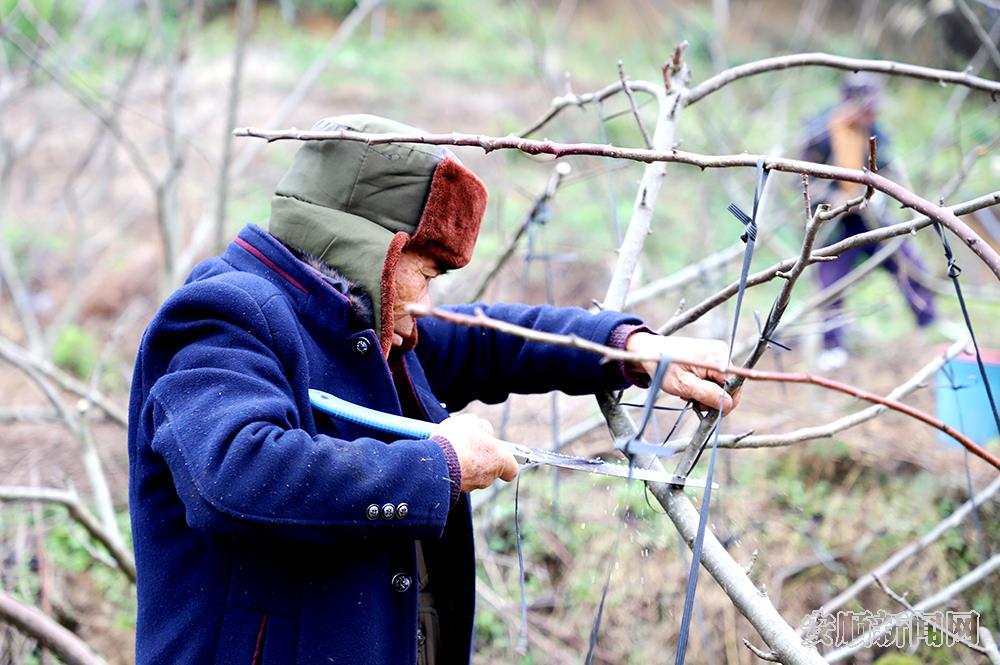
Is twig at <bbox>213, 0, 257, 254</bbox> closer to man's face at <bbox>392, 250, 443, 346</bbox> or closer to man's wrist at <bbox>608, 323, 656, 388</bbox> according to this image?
man's face at <bbox>392, 250, 443, 346</bbox>

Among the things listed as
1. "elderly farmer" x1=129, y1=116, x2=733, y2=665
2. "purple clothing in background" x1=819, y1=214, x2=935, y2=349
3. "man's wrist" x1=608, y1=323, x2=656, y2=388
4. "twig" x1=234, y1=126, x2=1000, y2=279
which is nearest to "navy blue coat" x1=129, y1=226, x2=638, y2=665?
"elderly farmer" x1=129, y1=116, x2=733, y2=665

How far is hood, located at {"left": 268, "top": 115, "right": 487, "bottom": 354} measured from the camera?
1.55 meters

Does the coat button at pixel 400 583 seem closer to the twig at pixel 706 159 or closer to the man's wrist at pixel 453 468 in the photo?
the man's wrist at pixel 453 468

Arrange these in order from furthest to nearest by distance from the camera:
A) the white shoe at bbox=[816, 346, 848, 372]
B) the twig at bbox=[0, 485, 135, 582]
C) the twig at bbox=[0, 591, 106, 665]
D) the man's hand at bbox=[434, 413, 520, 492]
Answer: the white shoe at bbox=[816, 346, 848, 372] < the twig at bbox=[0, 485, 135, 582] < the twig at bbox=[0, 591, 106, 665] < the man's hand at bbox=[434, 413, 520, 492]

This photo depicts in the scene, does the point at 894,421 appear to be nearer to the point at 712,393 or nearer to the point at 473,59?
the point at 712,393

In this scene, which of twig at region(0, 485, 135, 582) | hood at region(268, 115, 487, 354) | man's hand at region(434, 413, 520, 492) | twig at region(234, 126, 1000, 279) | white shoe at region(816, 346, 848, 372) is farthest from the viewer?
white shoe at region(816, 346, 848, 372)

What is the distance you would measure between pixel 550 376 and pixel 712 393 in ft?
1.27

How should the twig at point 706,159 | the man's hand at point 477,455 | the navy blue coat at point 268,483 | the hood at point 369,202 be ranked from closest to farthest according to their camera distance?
the twig at point 706,159 → the navy blue coat at point 268,483 → the man's hand at point 477,455 → the hood at point 369,202

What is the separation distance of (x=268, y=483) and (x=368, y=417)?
0.28 metres

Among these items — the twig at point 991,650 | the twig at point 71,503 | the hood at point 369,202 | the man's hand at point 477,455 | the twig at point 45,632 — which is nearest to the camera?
the man's hand at point 477,455

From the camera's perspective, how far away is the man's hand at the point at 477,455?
144cm

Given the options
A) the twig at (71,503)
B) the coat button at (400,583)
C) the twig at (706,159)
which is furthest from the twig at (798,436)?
the twig at (71,503)

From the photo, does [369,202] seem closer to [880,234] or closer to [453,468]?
[453,468]

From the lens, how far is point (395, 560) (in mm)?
1561
